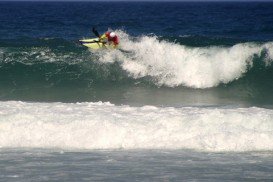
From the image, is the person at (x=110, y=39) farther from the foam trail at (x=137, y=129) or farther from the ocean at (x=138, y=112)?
the foam trail at (x=137, y=129)

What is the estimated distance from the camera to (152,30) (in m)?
34.8

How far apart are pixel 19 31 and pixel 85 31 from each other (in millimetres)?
3804

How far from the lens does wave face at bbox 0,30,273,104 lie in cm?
1798

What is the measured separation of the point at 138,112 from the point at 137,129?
4.38 ft

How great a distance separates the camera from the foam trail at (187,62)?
18562mm

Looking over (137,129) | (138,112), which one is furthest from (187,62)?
(137,129)

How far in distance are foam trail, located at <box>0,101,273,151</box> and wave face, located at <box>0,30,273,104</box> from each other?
14.5ft

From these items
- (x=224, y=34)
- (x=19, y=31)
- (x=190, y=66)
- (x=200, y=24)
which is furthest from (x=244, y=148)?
(x=200, y=24)

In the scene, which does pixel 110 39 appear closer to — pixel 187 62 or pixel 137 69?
pixel 137 69

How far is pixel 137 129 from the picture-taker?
11.3 m

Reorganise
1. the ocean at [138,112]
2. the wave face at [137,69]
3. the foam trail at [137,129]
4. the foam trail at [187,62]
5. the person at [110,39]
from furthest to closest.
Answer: the person at [110,39], the foam trail at [187,62], the wave face at [137,69], the foam trail at [137,129], the ocean at [138,112]

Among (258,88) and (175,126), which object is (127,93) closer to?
(258,88)

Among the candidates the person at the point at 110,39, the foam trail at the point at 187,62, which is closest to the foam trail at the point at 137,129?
the foam trail at the point at 187,62

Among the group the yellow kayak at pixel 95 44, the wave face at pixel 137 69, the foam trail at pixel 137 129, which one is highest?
the yellow kayak at pixel 95 44
